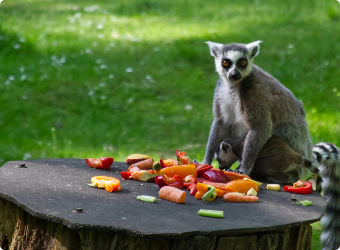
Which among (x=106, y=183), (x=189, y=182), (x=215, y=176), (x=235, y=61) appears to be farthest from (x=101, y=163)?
(x=235, y=61)

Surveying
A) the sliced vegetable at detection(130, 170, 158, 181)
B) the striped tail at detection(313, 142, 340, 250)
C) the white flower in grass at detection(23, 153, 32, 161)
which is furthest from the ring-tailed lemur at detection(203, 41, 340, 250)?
the white flower in grass at detection(23, 153, 32, 161)

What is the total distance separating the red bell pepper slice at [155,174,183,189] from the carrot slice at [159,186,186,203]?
228 millimetres

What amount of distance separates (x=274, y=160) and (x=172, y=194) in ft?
4.55

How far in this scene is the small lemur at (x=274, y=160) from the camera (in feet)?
13.4

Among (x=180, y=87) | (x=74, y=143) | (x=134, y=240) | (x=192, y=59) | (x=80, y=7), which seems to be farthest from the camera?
(x=80, y=7)

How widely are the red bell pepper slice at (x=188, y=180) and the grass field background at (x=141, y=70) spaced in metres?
2.23

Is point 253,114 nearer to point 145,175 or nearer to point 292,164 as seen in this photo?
point 292,164

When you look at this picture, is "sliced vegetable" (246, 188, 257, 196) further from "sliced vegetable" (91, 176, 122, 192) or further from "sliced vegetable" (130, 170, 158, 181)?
"sliced vegetable" (91, 176, 122, 192)

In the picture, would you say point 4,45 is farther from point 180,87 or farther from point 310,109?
point 310,109

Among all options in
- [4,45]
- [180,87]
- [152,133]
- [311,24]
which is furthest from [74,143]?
[311,24]

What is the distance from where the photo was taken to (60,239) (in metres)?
2.83

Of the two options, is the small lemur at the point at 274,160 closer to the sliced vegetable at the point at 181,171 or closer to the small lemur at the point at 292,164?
the small lemur at the point at 292,164

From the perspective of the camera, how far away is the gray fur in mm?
4117

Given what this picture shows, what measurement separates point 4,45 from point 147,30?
3.64m
